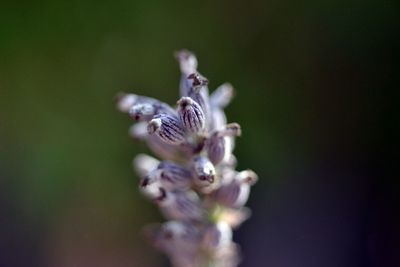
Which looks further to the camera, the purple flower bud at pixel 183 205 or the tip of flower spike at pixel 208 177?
the purple flower bud at pixel 183 205

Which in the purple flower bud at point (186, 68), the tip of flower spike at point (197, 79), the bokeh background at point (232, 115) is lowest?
the tip of flower spike at point (197, 79)

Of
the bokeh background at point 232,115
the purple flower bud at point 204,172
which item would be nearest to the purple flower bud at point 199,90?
the purple flower bud at point 204,172

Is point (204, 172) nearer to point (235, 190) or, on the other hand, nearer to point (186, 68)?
point (235, 190)

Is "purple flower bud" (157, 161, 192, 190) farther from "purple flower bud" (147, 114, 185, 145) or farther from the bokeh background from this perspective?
the bokeh background

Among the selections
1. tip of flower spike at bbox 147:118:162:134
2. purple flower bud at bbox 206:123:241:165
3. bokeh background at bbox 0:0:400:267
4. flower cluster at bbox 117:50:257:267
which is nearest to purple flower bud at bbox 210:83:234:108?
flower cluster at bbox 117:50:257:267

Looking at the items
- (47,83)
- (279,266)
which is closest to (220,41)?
(47,83)

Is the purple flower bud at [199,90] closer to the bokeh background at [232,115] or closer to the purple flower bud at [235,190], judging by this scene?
the purple flower bud at [235,190]
